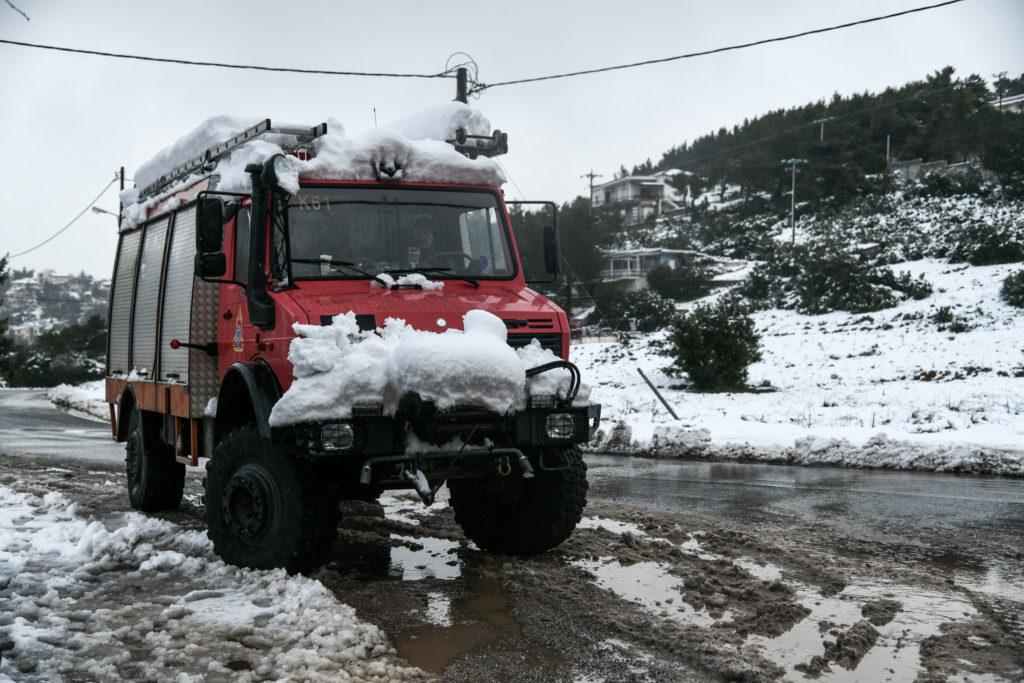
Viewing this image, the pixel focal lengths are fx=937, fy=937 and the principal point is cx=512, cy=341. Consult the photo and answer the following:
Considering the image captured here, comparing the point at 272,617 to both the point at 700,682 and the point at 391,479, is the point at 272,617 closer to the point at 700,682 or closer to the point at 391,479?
the point at 391,479

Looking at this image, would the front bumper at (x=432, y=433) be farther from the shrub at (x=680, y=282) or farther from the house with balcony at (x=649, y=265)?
the house with balcony at (x=649, y=265)

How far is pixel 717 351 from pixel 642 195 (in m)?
69.9

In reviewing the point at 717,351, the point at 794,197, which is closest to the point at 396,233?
A: the point at 717,351

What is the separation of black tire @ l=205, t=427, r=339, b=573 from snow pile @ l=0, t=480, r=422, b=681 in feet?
0.51

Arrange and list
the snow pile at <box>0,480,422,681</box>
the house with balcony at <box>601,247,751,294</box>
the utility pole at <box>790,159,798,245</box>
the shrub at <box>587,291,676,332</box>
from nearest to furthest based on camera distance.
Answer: the snow pile at <box>0,480,422,681</box> < the shrub at <box>587,291,676,332</box> < the house with balcony at <box>601,247,751,294</box> < the utility pole at <box>790,159,798,245</box>

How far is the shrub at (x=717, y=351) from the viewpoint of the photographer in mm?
22734

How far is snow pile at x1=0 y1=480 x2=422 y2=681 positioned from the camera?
175 inches

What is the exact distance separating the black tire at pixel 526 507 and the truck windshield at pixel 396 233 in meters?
1.50

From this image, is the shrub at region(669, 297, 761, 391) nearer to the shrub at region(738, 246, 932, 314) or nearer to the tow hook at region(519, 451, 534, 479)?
the shrub at region(738, 246, 932, 314)

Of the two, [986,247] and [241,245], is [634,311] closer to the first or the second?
[986,247]

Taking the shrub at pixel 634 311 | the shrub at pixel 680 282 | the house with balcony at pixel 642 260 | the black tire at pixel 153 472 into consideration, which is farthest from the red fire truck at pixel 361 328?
the house with balcony at pixel 642 260

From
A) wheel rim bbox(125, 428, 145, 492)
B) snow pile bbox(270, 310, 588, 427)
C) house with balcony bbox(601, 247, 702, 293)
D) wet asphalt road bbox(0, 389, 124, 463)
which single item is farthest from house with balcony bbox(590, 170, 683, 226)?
snow pile bbox(270, 310, 588, 427)

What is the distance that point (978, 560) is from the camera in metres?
6.54

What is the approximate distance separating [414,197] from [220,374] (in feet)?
6.77
